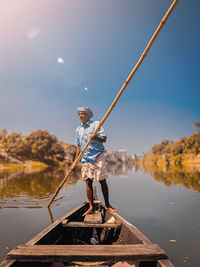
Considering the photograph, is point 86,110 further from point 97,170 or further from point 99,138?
point 97,170

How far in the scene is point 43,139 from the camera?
4641 centimetres

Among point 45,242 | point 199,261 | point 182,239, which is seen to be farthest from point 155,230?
point 45,242

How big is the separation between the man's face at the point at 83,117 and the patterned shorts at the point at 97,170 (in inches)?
38.1

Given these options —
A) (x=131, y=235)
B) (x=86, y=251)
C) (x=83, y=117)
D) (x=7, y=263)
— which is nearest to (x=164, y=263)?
(x=86, y=251)

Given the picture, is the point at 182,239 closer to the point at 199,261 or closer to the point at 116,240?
the point at 199,261

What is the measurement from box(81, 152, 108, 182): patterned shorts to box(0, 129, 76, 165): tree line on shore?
41.5m

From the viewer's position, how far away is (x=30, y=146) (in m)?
44.7

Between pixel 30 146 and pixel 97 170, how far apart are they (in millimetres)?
46255

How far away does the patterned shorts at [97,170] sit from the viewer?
136 inches

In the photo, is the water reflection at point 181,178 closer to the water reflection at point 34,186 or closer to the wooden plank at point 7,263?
the water reflection at point 34,186

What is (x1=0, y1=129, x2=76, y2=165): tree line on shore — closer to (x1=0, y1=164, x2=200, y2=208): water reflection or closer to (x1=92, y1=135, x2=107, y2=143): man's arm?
(x1=0, y1=164, x2=200, y2=208): water reflection

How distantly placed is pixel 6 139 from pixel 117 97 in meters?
45.1

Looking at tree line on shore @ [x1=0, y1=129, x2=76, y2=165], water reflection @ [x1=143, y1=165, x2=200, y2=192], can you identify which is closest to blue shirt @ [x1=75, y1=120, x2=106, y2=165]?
water reflection @ [x1=143, y1=165, x2=200, y2=192]

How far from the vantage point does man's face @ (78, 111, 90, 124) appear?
3.79 meters
